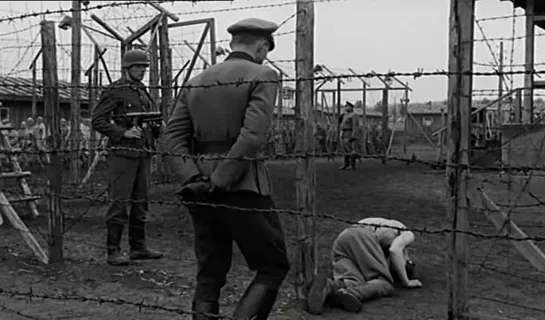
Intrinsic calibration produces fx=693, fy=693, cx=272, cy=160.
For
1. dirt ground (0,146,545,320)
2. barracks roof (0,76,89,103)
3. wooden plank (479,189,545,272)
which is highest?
barracks roof (0,76,89,103)

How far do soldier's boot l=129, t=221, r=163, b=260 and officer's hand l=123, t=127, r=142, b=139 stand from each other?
31.6 inches

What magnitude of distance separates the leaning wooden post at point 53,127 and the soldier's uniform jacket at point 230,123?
2499 millimetres

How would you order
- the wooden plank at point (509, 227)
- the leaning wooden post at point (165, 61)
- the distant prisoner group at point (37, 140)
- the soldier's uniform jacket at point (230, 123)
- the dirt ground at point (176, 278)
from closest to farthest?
the soldier's uniform jacket at point (230, 123), the wooden plank at point (509, 227), the dirt ground at point (176, 278), the distant prisoner group at point (37, 140), the leaning wooden post at point (165, 61)

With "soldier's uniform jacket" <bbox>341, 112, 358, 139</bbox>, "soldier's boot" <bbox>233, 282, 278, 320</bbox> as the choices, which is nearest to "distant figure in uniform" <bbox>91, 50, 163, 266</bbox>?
"soldier's boot" <bbox>233, 282, 278, 320</bbox>

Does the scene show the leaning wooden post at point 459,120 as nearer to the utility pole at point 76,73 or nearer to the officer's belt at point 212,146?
the officer's belt at point 212,146

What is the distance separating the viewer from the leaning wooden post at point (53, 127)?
5684 millimetres

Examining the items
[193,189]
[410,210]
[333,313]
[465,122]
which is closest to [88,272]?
[333,313]

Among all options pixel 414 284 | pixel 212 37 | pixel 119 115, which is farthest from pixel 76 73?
pixel 414 284

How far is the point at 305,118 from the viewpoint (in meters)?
4.47

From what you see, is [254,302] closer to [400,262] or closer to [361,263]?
[361,263]

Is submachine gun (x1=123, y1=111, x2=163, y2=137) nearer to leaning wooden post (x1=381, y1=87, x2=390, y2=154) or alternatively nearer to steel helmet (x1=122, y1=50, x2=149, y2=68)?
steel helmet (x1=122, y1=50, x2=149, y2=68)

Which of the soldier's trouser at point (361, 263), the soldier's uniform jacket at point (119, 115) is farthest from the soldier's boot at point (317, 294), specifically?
the soldier's uniform jacket at point (119, 115)

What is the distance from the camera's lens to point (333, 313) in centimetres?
451

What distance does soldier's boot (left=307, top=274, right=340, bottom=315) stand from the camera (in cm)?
441
